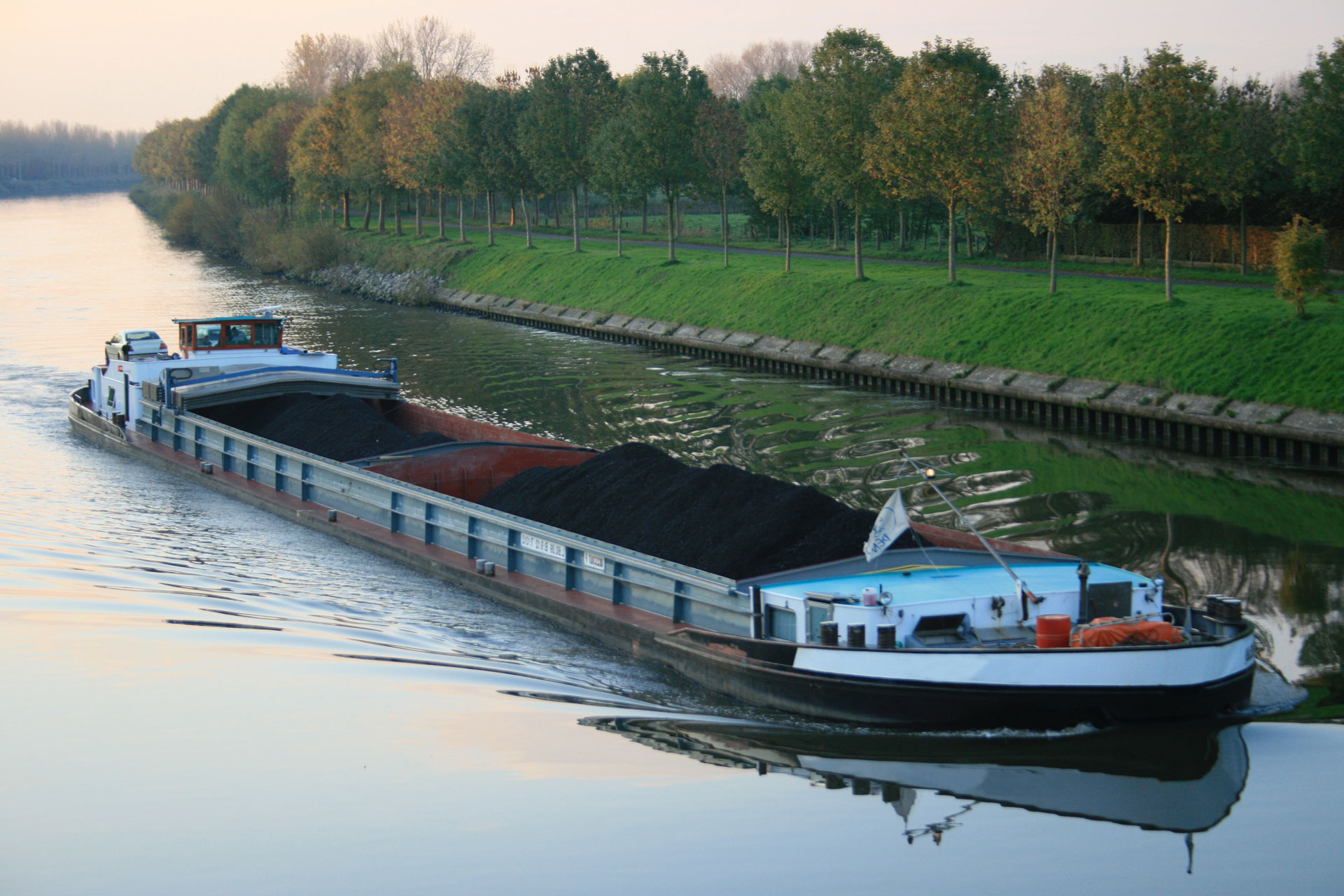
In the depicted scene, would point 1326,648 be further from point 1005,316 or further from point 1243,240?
point 1243,240

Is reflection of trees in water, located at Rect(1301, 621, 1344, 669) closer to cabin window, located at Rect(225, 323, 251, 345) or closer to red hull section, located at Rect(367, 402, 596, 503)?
red hull section, located at Rect(367, 402, 596, 503)

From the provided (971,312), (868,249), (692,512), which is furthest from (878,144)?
(692,512)

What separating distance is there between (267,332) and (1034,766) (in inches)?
786

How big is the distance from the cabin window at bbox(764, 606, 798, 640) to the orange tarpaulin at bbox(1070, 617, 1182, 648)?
2.73 metres

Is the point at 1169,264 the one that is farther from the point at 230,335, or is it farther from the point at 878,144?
the point at 230,335

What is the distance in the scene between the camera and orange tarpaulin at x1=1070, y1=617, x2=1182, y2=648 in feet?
35.4

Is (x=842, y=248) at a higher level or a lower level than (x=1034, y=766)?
higher

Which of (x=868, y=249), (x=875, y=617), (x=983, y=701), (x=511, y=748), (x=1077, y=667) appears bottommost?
(x=511, y=748)

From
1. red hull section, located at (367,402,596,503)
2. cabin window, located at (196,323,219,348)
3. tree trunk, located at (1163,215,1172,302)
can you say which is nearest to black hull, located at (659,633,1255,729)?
red hull section, located at (367,402,596,503)

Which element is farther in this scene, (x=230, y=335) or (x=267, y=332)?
(x=267, y=332)

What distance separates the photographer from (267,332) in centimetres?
2595

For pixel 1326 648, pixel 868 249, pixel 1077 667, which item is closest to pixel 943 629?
pixel 1077 667

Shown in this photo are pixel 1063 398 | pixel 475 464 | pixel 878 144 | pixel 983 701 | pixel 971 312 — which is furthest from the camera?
pixel 878 144

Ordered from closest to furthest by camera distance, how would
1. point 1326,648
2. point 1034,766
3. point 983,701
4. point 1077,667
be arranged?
point 1077,667 < point 1034,766 < point 983,701 < point 1326,648
